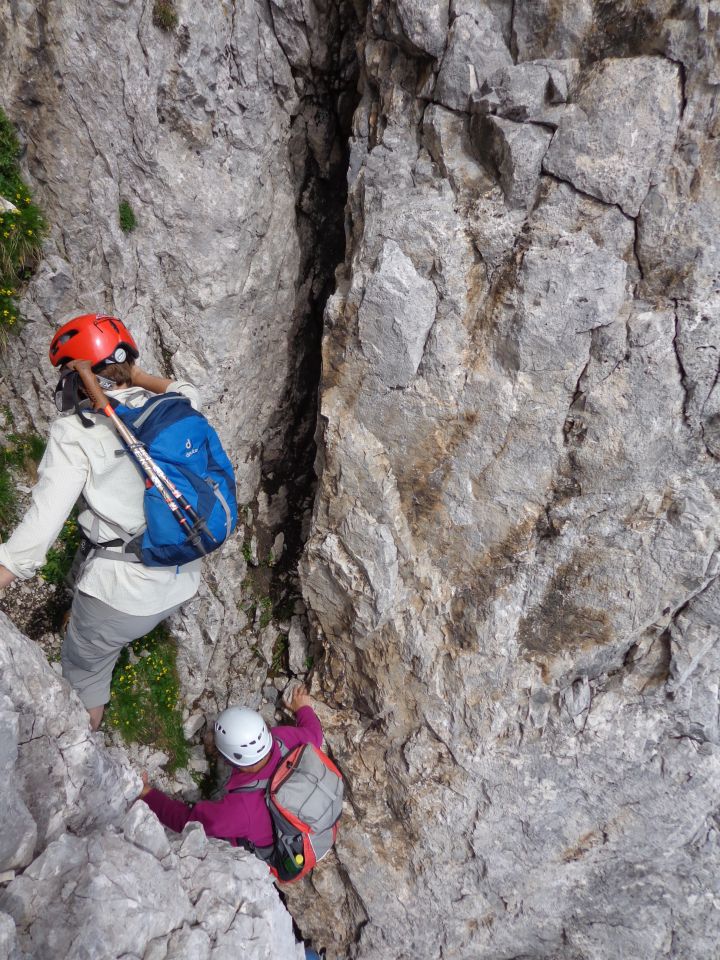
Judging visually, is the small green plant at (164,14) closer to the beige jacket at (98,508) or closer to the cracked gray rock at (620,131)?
the beige jacket at (98,508)

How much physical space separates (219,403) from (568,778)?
20.9ft

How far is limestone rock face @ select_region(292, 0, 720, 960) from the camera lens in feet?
19.1

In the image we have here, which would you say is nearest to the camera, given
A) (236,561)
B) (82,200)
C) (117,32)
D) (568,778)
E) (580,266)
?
(580,266)

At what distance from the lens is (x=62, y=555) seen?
282 inches

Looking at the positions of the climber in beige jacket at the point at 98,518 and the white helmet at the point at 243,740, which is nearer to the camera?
the climber in beige jacket at the point at 98,518

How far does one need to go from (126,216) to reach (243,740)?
241 inches

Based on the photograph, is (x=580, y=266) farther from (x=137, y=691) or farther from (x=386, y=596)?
(x=137, y=691)

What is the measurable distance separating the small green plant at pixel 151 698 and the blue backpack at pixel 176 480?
8.17 feet

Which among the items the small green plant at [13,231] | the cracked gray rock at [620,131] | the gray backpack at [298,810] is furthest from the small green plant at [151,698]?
the cracked gray rock at [620,131]

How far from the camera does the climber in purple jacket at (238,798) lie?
6426mm

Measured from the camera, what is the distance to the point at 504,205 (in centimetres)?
614

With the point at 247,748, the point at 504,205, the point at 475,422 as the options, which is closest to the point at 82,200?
the point at 504,205

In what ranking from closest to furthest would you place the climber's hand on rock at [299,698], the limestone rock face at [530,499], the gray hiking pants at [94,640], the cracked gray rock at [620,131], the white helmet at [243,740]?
the cracked gray rock at [620,131] < the limestone rock face at [530,499] < the gray hiking pants at [94,640] < the white helmet at [243,740] < the climber's hand on rock at [299,698]

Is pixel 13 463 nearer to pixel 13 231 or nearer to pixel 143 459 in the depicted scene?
pixel 13 231
